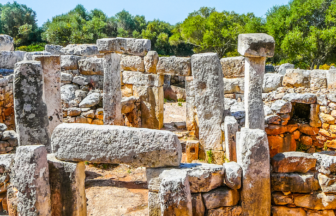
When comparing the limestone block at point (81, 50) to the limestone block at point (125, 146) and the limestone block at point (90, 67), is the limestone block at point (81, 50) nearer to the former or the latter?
the limestone block at point (90, 67)

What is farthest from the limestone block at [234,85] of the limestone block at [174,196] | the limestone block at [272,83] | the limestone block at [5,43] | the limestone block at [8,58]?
the limestone block at [5,43]

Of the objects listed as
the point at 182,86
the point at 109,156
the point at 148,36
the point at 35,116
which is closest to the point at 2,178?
the point at 35,116

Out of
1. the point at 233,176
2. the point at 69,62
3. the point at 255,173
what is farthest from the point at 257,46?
the point at 69,62

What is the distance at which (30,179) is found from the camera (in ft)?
12.3

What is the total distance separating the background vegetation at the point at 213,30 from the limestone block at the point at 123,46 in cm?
1040

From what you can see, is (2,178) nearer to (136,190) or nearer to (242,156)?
(136,190)

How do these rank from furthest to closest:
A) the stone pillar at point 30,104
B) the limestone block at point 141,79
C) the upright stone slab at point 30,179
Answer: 1. the limestone block at point 141,79
2. the stone pillar at point 30,104
3. the upright stone slab at point 30,179

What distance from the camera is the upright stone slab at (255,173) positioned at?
12.5 feet

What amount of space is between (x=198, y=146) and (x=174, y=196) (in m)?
4.00

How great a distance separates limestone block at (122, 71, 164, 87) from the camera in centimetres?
1005

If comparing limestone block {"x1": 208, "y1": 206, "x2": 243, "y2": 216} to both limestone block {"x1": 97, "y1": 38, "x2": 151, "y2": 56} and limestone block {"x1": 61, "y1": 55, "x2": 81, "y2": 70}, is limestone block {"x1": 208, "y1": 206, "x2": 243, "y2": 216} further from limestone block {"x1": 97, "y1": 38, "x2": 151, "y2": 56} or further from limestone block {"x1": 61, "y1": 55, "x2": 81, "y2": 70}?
limestone block {"x1": 61, "y1": 55, "x2": 81, "y2": 70}

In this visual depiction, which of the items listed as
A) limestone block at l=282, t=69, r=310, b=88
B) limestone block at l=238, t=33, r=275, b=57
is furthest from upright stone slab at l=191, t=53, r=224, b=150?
limestone block at l=282, t=69, r=310, b=88

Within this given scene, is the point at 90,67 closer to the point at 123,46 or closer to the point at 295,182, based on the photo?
the point at 123,46

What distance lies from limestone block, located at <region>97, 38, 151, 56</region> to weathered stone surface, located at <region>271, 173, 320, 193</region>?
5.69 metres
